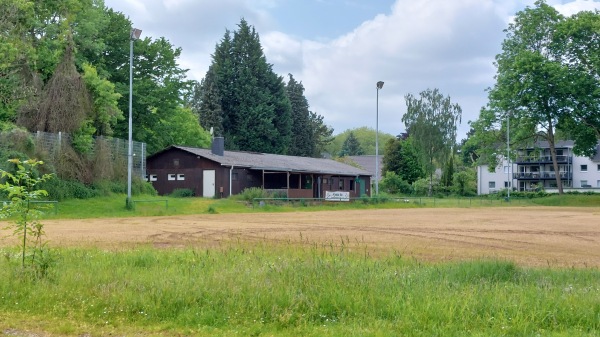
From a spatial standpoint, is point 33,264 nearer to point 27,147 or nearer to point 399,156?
point 27,147

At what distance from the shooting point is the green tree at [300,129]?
89812mm

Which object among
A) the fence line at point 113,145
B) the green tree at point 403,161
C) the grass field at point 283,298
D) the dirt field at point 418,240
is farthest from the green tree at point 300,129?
the grass field at point 283,298

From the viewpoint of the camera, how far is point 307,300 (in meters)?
7.77

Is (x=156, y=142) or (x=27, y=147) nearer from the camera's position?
(x=27, y=147)

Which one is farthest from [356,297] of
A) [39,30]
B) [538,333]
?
[39,30]

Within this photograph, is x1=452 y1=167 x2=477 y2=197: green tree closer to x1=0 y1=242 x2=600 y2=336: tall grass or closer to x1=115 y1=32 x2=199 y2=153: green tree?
x1=115 y1=32 x2=199 y2=153: green tree

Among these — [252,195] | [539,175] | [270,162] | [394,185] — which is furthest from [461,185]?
[252,195]

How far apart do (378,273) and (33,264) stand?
16.9 ft

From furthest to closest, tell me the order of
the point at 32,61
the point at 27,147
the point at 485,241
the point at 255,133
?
the point at 255,133 < the point at 32,61 < the point at 27,147 < the point at 485,241

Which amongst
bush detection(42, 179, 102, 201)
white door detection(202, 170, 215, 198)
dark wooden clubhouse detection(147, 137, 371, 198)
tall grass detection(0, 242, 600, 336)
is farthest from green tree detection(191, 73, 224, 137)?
tall grass detection(0, 242, 600, 336)

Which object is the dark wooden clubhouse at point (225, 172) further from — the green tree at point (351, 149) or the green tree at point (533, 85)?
→ the green tree at point (351, 149)

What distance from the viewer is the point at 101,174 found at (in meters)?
37.9

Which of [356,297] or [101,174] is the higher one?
[101,174]

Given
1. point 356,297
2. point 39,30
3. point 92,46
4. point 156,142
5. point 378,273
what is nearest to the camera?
point 356,297
